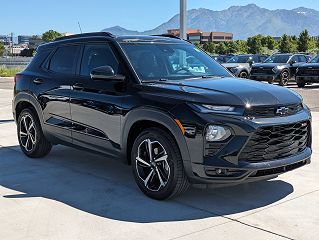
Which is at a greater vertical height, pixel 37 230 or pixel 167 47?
pixel 167 47

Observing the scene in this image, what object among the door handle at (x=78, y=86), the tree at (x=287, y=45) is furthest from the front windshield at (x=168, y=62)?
the tree at (x=287, y=45)

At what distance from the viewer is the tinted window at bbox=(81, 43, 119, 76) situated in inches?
219

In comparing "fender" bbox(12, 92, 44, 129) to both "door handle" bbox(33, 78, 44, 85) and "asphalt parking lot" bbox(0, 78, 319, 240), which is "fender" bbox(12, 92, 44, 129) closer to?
"door handle" bbox(33, 78, 44, 85)

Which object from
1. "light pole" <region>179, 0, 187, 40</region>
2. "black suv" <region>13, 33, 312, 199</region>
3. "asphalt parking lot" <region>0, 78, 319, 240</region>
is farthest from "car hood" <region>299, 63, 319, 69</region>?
"black suv" <region>13, 33, 312, 199</region>

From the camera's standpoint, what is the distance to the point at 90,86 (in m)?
5.66

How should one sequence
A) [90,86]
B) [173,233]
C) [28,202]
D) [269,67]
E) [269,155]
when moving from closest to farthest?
[173,233], [269,155], [28,202], [90,86], [269,67]

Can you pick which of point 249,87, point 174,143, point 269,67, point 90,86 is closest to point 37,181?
point 90,86

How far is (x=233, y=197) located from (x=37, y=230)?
2068 mm

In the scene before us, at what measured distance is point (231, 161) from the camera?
172 inches

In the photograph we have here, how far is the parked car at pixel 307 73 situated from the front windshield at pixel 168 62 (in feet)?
50.2

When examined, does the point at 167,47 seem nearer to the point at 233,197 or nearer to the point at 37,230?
the point at 233,197

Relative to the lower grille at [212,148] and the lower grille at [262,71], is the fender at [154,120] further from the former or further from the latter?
the lower grille at [262,71]

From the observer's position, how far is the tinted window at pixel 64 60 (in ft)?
20.3

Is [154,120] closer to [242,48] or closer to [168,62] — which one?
[168,62]
